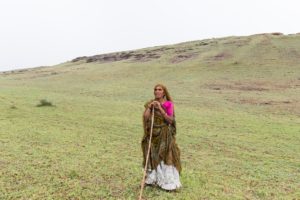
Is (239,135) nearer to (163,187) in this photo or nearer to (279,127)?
(279,127)

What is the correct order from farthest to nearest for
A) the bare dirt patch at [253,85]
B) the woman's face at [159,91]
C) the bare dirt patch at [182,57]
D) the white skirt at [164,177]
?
the bare dirt patch at [182,57] < the bare dirt patch at [253,85] < the white skirt at [164,177] < the woman's face at [159,91]

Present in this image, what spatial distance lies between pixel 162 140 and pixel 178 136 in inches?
317

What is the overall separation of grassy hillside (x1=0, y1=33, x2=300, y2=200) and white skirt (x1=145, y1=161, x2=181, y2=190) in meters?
0.20

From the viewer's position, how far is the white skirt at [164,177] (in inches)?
339

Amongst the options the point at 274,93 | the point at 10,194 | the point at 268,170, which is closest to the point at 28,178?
the point at 10,194

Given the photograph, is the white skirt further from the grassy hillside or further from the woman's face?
the woman's face

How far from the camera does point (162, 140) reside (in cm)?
854

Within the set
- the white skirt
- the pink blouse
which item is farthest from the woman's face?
the white skirt

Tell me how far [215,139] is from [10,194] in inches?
373

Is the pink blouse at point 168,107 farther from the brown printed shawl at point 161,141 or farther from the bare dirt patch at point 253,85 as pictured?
the bare dirt patch at point 253,85

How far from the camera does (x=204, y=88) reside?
3353 cm

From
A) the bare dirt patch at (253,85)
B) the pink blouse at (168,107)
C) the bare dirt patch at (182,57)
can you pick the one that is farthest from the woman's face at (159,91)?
the bare dirt patch at (182,57)

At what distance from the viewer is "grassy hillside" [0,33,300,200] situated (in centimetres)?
952

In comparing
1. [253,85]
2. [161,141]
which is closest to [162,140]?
[161,141]
